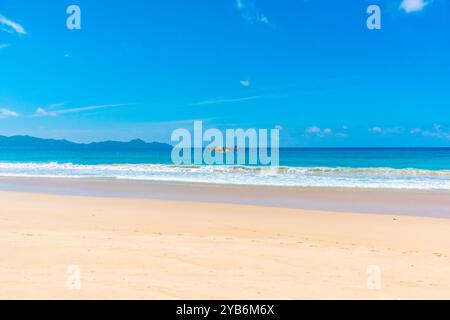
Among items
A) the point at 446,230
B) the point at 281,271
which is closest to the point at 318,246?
the point at 281,271

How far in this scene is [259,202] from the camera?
11508mm

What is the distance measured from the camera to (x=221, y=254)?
5.35 meters

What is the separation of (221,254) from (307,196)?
830 cm

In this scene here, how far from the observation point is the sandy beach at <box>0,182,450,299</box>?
3.91m

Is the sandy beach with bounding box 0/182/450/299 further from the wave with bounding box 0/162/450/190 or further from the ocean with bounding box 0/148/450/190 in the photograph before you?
the ocean with bounding box 0/148/450/190

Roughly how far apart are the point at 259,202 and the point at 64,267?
7.66 meters

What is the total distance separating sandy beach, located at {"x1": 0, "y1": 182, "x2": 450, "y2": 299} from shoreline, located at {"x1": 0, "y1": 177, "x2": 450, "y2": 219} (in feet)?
4.41

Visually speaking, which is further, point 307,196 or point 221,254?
point 307,196

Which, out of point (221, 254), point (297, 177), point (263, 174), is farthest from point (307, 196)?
point (263, 174)

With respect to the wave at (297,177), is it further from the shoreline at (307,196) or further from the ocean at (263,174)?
the shoreline at (307,196)

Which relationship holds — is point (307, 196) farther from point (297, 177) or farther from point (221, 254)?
point (297, 177)

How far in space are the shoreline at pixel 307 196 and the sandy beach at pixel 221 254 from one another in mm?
1345

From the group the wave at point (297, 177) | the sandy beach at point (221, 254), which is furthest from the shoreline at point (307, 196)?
the wave at point (297, 177)
